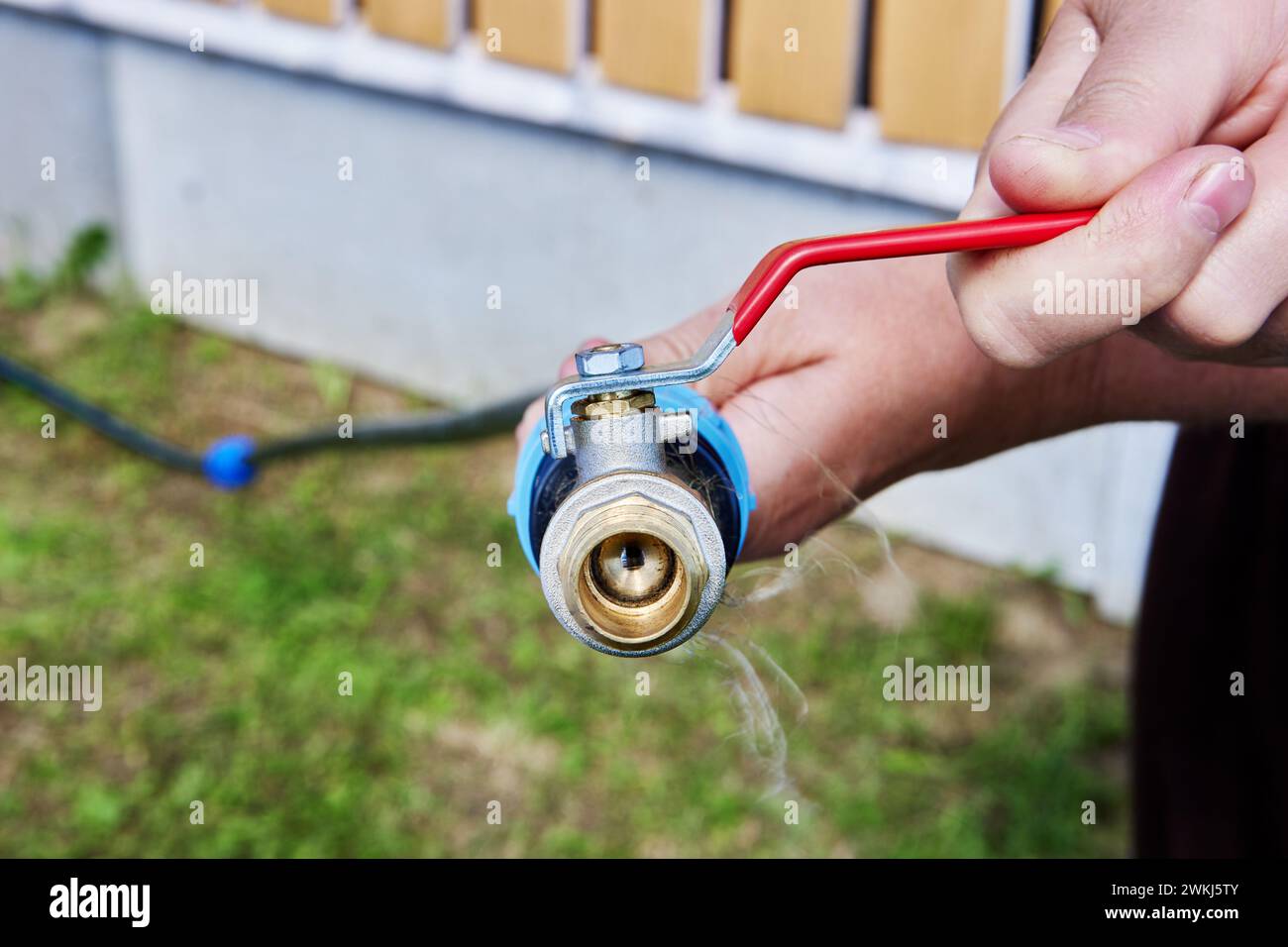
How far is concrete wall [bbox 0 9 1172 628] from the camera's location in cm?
297

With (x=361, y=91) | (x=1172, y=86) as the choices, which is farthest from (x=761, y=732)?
(x=361, y=91)

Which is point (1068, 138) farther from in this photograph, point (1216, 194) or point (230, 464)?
point (230, 464)

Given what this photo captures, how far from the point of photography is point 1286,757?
1510 millimetres

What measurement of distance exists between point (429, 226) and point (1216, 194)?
108 inches

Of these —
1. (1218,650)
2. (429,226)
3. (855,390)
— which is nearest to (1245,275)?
(855,390)

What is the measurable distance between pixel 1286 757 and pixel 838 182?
1.62 metres

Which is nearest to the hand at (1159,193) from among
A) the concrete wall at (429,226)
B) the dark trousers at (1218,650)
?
the dark trousers at (1218,650)

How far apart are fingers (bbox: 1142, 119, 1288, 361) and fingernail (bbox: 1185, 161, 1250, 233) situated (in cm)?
3

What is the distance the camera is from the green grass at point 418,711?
2.59 metres

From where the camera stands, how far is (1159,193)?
86 centimetres

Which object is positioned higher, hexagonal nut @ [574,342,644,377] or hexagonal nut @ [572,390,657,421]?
hexagonal nut @ [574,342,644,377]

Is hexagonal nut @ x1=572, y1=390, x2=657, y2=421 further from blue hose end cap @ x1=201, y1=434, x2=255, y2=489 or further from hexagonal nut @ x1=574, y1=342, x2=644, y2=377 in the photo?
blue hose end cap @ x1=201, y1=434, x2=255, y2=489

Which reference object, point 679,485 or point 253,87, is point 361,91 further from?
point 679,485

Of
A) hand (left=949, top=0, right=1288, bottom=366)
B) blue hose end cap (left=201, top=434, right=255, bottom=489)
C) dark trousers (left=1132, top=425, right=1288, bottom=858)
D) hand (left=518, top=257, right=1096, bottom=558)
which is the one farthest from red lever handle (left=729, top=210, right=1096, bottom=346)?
blue hose end cap (left=201, top=434, right=255, bottom=489)
